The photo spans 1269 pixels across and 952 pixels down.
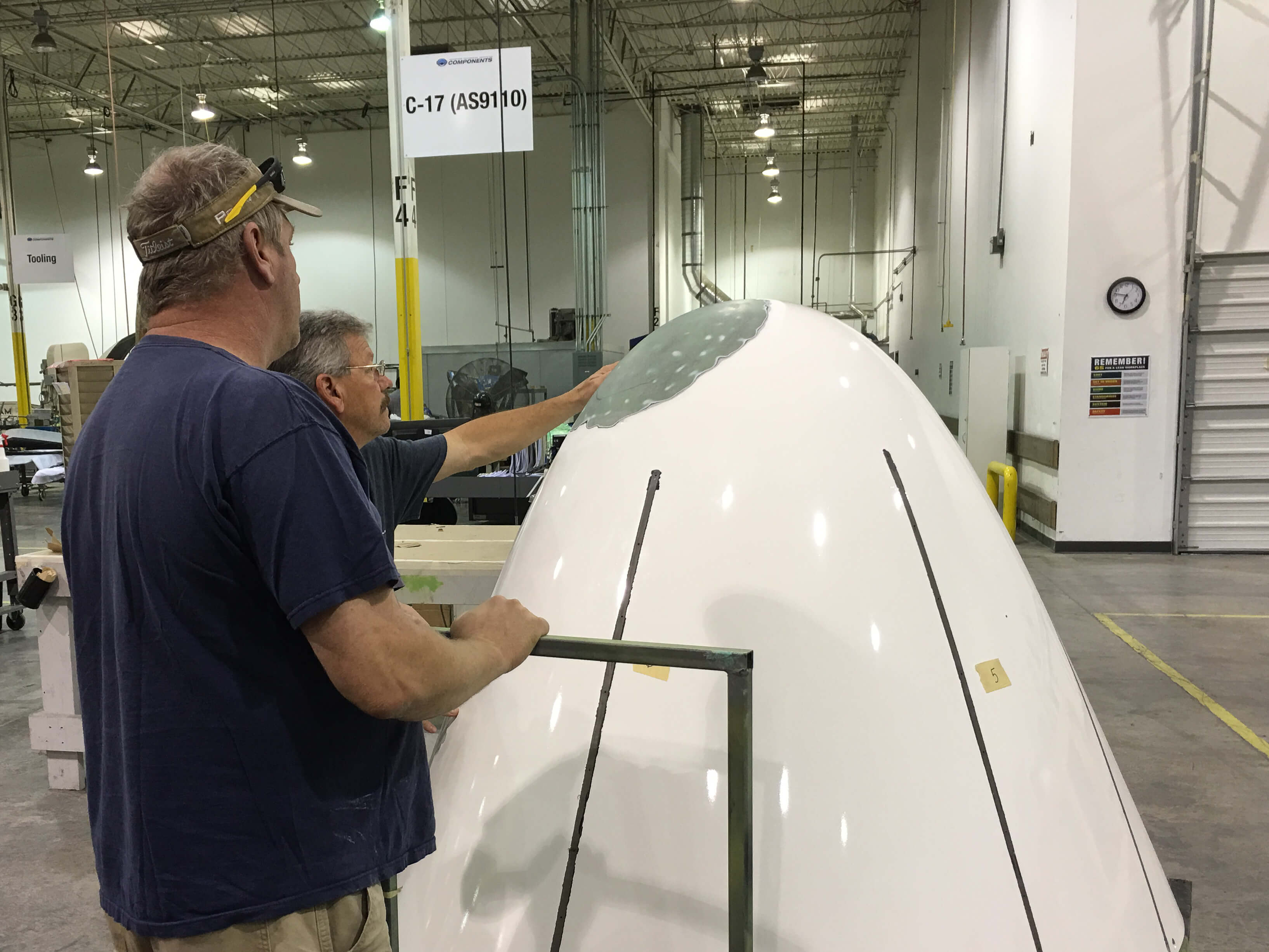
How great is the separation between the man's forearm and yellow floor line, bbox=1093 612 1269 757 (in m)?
3.30

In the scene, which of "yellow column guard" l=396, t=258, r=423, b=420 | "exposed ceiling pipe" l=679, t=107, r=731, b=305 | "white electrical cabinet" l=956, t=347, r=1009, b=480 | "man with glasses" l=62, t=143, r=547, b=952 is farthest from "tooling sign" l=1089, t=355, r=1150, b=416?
"exposed ceiling pipe" l=679, t=107, r=731, b=305

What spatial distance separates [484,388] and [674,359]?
5.80m

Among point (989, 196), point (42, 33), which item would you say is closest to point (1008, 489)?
point (989, 196)

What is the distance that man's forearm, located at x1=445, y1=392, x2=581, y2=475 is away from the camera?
229 cm

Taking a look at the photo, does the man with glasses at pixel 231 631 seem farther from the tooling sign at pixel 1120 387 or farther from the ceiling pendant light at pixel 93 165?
the ceiling pendant light at pixel 93 165

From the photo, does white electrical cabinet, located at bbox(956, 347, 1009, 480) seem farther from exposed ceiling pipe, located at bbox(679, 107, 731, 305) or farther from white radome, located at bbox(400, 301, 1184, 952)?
exposed ceiling pipe, located at bbox(679, 107, 731, 305)

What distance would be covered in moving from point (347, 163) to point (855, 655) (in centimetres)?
1922

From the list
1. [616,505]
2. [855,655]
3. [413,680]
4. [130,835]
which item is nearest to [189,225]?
[413,680]

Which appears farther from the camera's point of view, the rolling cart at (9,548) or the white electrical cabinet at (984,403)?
the white electrical cabinet at (984,403)

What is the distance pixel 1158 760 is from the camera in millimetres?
3488

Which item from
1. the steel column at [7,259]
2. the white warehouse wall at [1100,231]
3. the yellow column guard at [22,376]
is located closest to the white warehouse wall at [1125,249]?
the white warehouse wall at [1100,231]

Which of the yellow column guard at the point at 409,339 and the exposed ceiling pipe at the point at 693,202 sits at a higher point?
the exposed ceiling pipe at the point at 693,202

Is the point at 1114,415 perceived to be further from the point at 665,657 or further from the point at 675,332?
the point at 665,657

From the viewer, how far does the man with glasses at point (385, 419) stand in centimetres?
196
